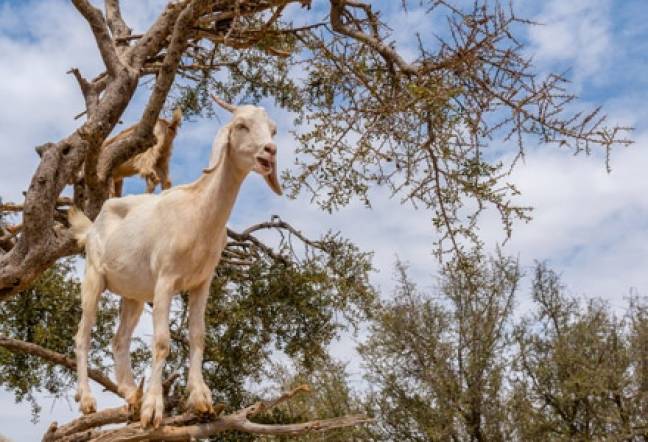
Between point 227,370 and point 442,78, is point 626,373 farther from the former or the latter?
point 442,78

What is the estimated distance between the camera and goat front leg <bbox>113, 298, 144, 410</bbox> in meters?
4.88

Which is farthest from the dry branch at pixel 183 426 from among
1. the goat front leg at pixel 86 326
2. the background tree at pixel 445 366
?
the background tree at pixel 445 366

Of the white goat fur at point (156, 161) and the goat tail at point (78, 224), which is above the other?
the white goat fur at point (156, 161)

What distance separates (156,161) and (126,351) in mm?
3576

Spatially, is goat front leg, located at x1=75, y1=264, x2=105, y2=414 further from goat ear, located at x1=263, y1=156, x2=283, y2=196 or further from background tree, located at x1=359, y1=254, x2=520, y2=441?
background tree, located at x1=359, y1=254, x2=520, y2=441

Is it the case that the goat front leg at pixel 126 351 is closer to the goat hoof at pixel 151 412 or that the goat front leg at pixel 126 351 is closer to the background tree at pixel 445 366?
the goat hoof at pixel 151 412

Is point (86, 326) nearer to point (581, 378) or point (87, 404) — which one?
point (87, 404)

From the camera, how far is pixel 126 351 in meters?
5.10

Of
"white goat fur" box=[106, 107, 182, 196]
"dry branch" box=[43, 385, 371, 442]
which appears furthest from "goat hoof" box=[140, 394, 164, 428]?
"white goat fur" box=[106, 107, 182, 196]

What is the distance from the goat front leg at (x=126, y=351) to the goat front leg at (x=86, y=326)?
0.19 meters

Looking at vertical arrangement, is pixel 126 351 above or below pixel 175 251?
below

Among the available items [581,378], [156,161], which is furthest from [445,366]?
[156,161]

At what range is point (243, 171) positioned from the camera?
454cm

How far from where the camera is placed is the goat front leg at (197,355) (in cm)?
459
